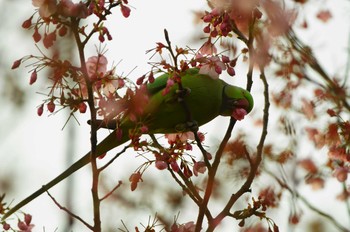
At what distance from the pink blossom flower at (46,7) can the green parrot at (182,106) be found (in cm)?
83

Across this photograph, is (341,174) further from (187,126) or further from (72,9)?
(72,9)

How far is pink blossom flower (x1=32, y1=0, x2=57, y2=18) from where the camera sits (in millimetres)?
3158

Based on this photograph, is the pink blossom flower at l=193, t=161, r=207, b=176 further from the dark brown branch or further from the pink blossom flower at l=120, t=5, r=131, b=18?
the pink blossom flower at l=120, t=5, r=131, b=18

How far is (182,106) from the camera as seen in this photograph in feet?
13.5

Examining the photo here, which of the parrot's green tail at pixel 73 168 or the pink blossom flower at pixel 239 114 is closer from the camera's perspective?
the parrot's green tail at pixel 73 168

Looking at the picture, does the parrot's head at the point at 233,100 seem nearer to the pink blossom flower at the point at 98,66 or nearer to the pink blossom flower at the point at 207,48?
the pink blossom flower at the point at 207,48

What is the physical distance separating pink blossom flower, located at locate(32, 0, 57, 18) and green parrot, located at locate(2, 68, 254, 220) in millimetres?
834

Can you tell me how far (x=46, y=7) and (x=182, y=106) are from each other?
127cm

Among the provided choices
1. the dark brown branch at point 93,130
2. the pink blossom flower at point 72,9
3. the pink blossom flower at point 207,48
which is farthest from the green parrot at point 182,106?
the pink blossom flower at point 72,9

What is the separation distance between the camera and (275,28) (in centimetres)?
477

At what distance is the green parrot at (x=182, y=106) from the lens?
398 centimetres

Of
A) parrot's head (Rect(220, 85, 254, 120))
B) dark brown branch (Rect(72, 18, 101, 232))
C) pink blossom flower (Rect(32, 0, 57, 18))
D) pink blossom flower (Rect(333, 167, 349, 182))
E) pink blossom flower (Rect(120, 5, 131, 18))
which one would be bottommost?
dark brown branch (Rect(72, 18, 101, 232))

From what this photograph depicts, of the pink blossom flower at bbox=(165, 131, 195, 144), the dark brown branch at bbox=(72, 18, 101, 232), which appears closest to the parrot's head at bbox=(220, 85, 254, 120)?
the pink blossom flower at bbox=(165, 131, 195, 144)

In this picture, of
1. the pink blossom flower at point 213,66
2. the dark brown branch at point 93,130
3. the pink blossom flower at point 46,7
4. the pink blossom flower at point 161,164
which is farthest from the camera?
the pink blossom flower at point 213,66
